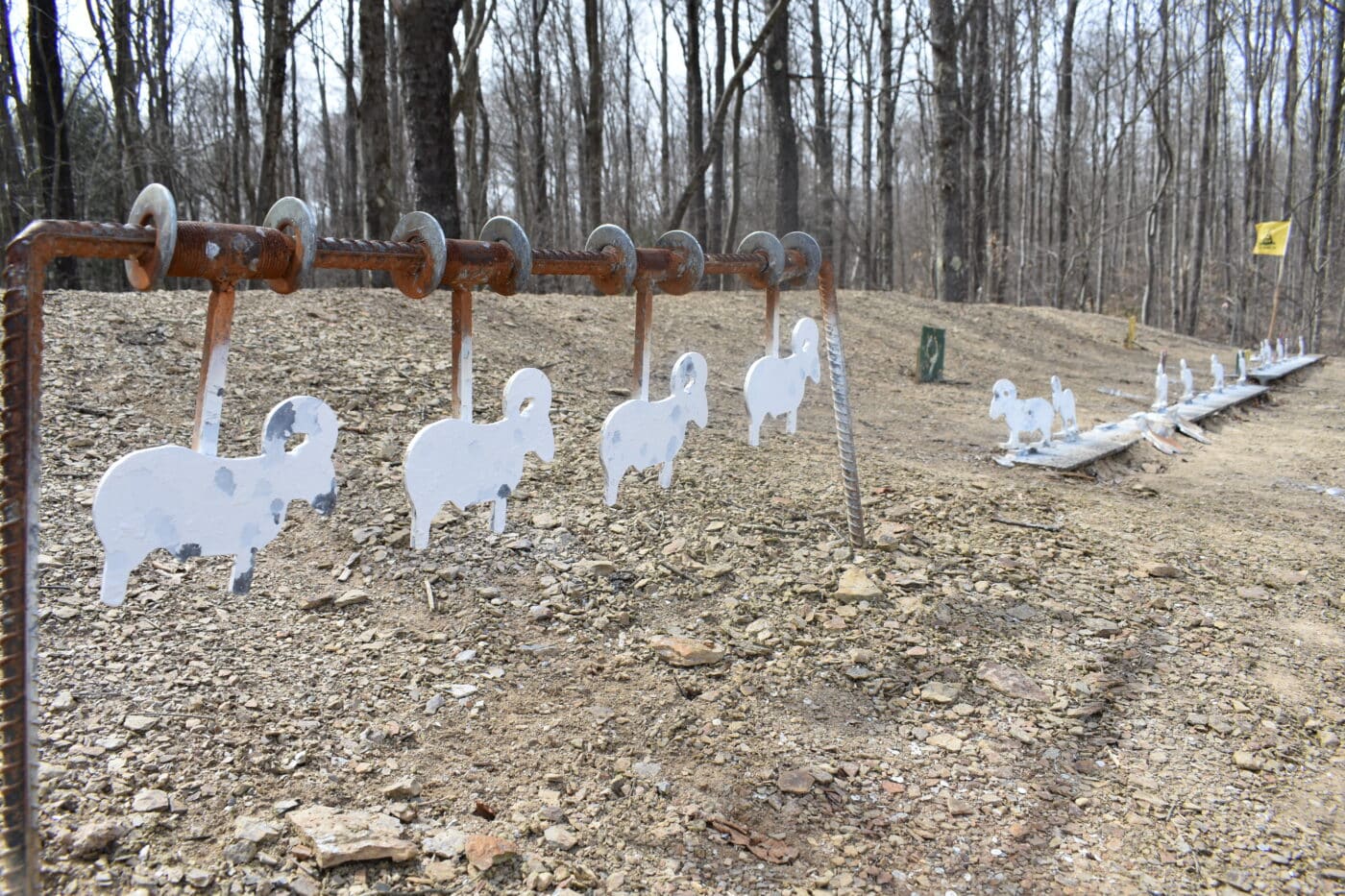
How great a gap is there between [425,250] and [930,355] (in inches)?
293

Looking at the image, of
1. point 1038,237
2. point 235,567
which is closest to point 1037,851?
point 235,567

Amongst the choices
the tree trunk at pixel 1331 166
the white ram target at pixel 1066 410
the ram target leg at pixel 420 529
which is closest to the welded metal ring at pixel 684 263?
the ram target leg at pixel 420 529

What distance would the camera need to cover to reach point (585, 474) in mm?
4148

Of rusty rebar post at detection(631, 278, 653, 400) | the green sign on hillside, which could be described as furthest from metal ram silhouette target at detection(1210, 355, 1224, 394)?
rusty rebar post at detection(631, 278, 653, 400)

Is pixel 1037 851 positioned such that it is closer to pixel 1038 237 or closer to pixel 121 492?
pixel 121 492

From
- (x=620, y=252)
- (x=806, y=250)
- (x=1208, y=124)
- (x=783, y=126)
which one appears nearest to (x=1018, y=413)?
(x=806, y=250)

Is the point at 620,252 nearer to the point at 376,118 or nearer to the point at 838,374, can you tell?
the point at 838,374

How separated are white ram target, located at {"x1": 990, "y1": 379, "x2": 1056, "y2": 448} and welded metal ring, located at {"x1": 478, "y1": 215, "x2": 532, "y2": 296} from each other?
12.5 feet

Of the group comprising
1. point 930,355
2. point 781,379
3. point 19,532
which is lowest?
point 19,532

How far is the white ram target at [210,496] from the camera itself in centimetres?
152

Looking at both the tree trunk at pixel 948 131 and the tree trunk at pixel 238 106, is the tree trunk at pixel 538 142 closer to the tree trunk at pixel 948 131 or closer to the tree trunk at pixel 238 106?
the tree trunk at pixel 238 106

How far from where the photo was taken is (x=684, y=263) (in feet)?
8.14

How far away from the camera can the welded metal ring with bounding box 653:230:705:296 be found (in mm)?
2476

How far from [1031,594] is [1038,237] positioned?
27474 millimetres
